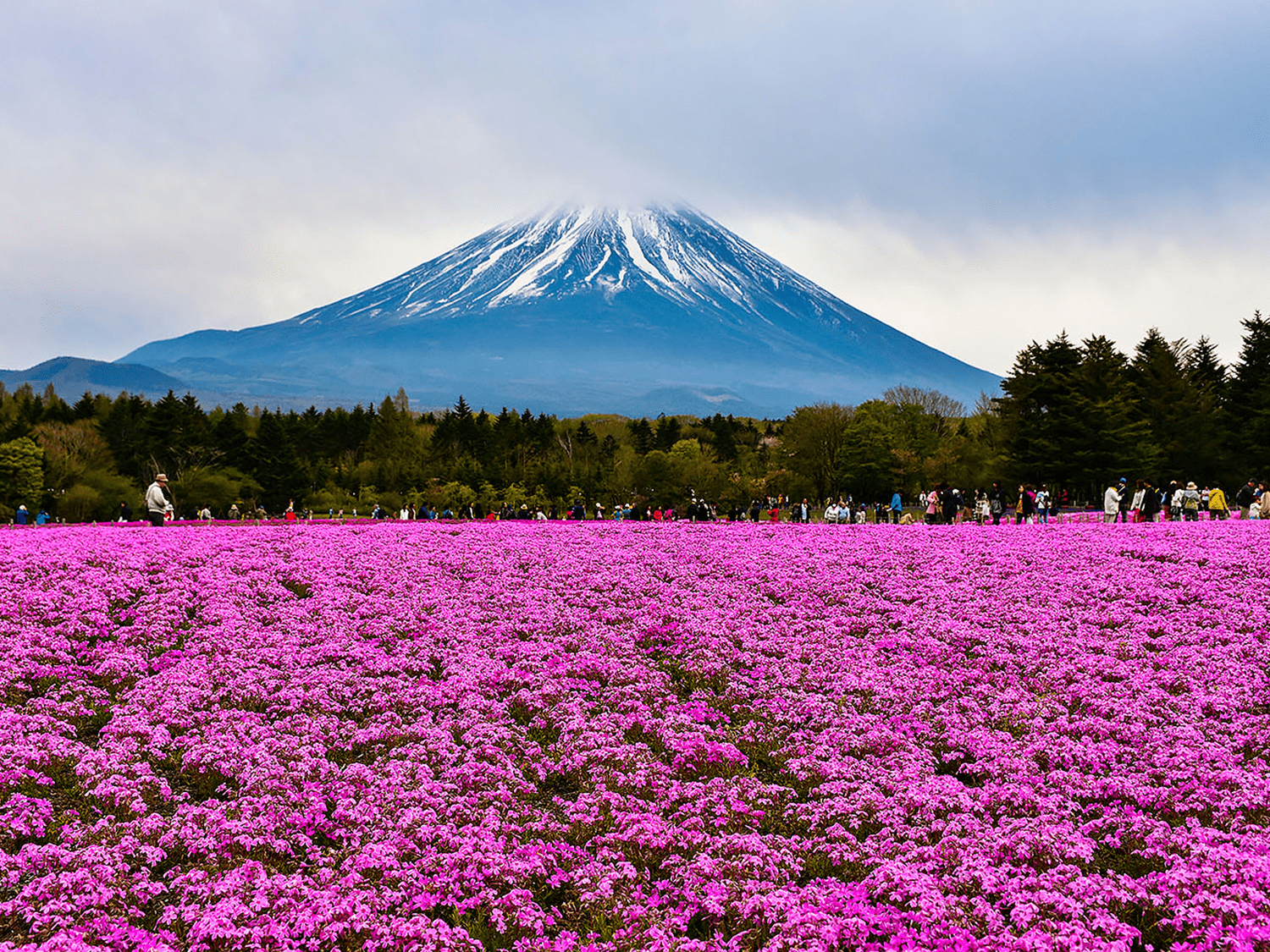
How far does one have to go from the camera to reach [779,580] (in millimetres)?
20188

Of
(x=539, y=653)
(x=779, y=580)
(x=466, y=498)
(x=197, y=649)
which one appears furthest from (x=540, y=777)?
(x=466, y=498)

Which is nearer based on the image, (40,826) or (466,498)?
(40,826)

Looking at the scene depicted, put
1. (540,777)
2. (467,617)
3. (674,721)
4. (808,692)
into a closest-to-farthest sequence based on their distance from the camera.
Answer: (540,777), (674,721), (808,692), (467,617)

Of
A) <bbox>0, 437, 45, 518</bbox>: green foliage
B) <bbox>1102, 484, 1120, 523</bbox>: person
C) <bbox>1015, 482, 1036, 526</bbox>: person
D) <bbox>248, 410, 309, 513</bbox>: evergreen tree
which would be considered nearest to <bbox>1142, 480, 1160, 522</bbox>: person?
<bbox>1102, 484, 1120, 523</bbox>: person

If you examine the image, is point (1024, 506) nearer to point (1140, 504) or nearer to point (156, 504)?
point (1140, 504)

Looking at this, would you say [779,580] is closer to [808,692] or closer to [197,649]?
[808,692]

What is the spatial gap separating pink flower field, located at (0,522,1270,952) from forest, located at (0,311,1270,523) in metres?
57.3

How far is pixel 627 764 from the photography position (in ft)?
33.0

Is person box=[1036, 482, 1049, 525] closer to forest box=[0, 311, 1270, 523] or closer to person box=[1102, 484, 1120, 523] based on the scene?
person box=[1102, 484, 1120, 523]

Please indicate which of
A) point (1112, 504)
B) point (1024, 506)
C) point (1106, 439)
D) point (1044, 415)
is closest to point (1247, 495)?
point (1112, 504)

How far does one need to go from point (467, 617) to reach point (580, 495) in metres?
80.8

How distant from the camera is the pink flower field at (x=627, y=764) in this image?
7184 mm

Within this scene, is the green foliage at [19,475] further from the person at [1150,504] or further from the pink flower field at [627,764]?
the person at [1150,504]

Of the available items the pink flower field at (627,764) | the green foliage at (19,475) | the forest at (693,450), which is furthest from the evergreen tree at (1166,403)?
the green foliage at (19,475)
